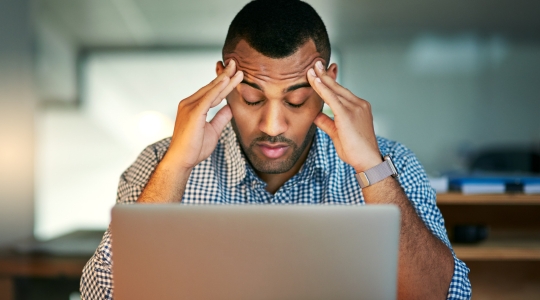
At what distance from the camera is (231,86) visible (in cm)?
140

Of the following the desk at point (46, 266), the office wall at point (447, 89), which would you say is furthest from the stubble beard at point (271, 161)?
the office wall at point (447, 89)

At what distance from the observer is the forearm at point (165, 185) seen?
132 centimetres

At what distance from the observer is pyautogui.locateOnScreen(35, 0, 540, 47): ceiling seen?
13.5 feet

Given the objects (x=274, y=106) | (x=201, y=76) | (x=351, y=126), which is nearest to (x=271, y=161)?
(x=274, y=106)

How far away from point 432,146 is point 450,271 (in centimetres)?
377

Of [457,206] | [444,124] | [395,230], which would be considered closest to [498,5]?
[444,124]

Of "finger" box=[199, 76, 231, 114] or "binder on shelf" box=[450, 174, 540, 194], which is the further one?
"binder on shelf" box=[450, 174, 540, 194]

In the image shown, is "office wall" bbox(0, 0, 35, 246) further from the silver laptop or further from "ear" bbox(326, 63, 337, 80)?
the silver laptop

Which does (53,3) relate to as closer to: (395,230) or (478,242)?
(478,242)

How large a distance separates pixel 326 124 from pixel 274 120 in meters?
0.15

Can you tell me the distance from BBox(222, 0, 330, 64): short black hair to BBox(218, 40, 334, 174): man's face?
20 millimetres

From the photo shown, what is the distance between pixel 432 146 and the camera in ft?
16.0

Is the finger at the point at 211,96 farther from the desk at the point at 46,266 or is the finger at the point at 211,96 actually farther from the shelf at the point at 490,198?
the desk at the point at 46,266

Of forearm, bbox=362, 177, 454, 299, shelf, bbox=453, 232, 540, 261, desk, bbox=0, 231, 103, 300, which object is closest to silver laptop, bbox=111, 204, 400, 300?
forearm, bbox=362, 177, 454, 299
